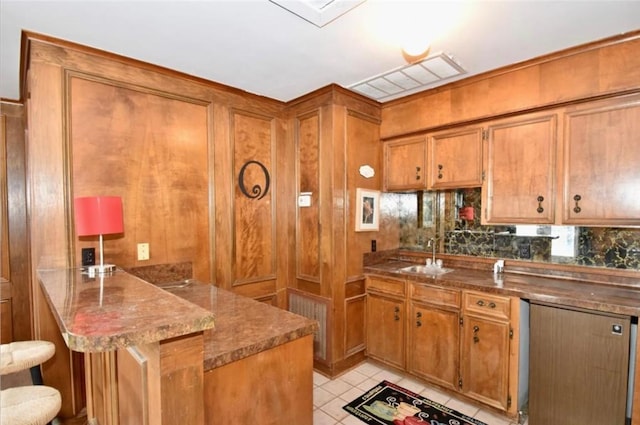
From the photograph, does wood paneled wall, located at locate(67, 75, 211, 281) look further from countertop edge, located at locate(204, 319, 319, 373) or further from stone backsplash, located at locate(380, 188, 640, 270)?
stone backsplash, located at locate(380, 188, 640, 270)

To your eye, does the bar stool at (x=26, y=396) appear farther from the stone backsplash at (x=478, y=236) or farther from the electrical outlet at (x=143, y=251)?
the stone backsplash at (x=478, y=236)

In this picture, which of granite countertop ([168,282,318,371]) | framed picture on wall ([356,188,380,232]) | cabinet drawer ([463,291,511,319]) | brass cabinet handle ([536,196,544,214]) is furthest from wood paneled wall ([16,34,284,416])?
brass cabinet handle ([536,196,544,214])

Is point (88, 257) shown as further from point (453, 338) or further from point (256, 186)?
point (453, 338)

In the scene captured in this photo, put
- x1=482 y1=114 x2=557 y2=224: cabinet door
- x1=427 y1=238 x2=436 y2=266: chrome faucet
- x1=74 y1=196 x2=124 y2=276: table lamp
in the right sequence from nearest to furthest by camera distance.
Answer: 1. x1=74 y1=196 x2=124 y2=276: table lamp
2. x1=482 y1=114 x2=557 y2=224: cabinet door
3. x1=427 y1=238 x2=436 y2=266: chrome faucet

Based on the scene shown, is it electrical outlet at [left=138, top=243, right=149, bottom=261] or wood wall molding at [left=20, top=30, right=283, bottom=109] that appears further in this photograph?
electrical outlet at [left=138, top=243, right=149, bottom=261]

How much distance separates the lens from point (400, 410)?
240 cm

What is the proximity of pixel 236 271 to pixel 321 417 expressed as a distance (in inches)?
54.4

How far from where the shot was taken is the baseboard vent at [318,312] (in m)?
2.93

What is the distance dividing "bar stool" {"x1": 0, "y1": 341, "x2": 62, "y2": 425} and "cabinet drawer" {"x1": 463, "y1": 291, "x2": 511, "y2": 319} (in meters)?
2.53

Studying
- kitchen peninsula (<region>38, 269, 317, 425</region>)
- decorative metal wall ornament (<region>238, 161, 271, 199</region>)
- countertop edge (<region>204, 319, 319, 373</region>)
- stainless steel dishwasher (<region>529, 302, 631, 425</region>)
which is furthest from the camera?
decorative metal wall ornament (<region>238, 161, 271, 199</region>)

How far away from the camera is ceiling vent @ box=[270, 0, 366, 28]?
5.53ft

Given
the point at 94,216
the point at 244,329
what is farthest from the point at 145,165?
the point at 244,329

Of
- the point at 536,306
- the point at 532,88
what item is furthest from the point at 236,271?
the point at 532,88

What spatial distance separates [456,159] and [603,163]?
39.3 inches
